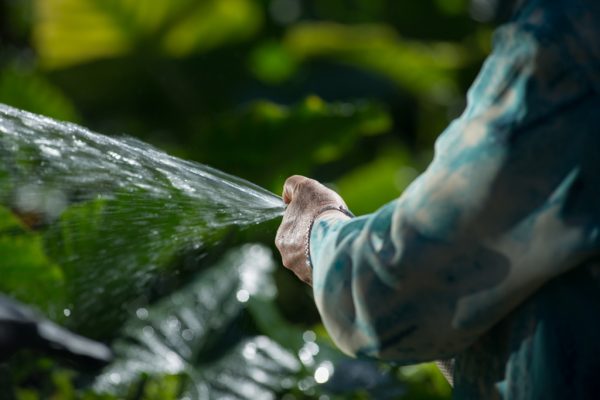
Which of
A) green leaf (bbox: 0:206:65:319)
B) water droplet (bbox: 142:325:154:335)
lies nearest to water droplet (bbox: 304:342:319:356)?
water droplet (bbox: 142:325:154:335)

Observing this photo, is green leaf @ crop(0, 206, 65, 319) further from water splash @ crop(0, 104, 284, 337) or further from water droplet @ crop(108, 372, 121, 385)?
water droplet @ crop(108, 372, 121, 385)

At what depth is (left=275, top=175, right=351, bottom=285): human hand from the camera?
1557mm

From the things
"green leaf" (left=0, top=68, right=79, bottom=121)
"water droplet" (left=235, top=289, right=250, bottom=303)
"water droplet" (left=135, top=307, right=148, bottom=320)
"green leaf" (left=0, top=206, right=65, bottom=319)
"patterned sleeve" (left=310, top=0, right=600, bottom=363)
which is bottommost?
"patterned sleeve" (left=310, top=0, right=600, bottom=363)

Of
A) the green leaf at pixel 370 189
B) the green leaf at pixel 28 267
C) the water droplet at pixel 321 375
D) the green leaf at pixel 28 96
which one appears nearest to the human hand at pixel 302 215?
the green leaf at pixel 28 267

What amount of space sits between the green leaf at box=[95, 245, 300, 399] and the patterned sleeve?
1.92 m

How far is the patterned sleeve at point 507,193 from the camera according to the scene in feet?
4.21

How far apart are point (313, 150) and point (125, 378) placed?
0.89m

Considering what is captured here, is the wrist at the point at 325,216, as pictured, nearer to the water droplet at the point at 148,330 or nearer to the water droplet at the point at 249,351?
the water droplet at the point at 249,351

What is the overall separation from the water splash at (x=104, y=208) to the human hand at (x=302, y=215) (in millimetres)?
204

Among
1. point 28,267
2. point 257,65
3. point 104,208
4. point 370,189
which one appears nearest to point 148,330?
point 28,267

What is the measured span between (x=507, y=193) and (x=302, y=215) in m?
0.38

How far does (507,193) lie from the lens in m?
1.28

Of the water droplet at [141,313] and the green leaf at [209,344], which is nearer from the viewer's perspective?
the green leaf at [209,344]

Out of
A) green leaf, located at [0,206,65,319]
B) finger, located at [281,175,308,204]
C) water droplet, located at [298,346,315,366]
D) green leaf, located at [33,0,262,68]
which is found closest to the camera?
finger, located at [281,175,308,204]
